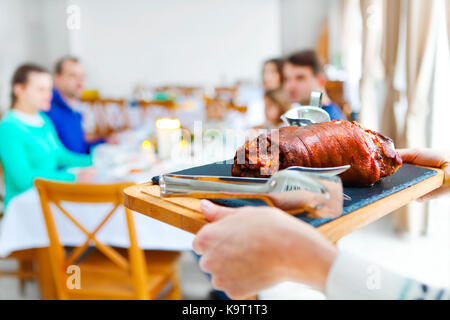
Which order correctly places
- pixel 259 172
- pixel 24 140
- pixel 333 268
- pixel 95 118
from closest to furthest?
pixel 333 268 < pixel 259 172 < pixel 24 140 < pixel 95 118

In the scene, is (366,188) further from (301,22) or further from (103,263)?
(301,22)

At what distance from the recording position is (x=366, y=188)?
24.0 inches

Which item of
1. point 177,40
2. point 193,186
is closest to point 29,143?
point 193,186

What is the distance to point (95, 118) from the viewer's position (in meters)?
5.33

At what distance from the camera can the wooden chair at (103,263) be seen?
1.39 m

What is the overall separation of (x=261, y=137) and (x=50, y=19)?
311 inches

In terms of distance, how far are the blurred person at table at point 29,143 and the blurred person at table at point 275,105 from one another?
4.39ft

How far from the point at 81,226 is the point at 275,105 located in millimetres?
1773

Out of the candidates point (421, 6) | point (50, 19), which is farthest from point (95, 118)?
point (421, 6)

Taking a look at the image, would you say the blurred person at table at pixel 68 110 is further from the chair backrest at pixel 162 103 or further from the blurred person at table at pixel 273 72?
the blurred person at table at pixel 273 72

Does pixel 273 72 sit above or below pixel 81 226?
above

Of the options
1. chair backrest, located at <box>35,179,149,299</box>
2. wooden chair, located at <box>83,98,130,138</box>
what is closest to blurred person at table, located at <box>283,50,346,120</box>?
chair backrest, located at <box>35,179,149,299</box>

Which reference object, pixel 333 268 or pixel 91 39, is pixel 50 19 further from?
pixel 333 268
